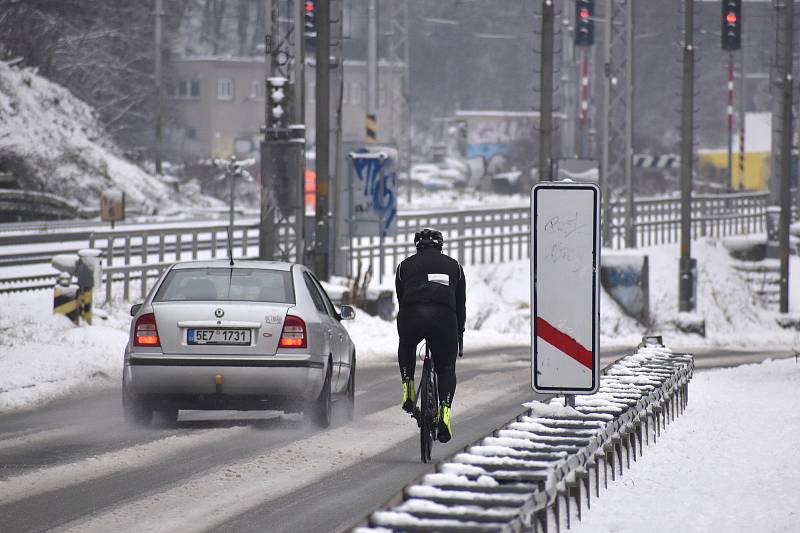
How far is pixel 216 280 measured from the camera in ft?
45.0

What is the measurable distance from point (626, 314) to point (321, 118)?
12.5 meters

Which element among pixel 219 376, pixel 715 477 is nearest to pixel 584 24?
pixel 219 376

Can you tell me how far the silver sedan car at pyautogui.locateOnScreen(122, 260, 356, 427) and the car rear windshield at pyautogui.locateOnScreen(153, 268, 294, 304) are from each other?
19 millimetres

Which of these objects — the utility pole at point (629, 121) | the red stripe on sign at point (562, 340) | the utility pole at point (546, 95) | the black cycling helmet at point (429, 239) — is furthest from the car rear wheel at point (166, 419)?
the utility pole at point (629, 121)

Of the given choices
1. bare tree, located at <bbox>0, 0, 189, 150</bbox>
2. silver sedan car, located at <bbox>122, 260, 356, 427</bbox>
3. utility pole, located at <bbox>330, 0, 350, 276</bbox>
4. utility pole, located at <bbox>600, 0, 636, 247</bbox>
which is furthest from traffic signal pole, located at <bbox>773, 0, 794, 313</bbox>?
silver sedan car, located at <bbox>122, 260, 356, 427</bbox>

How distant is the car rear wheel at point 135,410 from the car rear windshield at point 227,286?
828 mm

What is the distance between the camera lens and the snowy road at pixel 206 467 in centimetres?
912

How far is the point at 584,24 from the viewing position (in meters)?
38.9

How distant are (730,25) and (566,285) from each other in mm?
26242

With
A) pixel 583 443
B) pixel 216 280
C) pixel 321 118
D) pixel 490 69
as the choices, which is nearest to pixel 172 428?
pixel 216 280

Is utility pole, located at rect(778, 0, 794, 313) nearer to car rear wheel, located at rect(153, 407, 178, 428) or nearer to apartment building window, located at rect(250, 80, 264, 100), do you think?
car rear wheel, located at rect(153, 407, 178, 428)

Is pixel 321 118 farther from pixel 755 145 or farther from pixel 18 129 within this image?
pixel 755 145

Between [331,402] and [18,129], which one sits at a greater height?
[18,129]

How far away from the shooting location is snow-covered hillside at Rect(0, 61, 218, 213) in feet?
155
